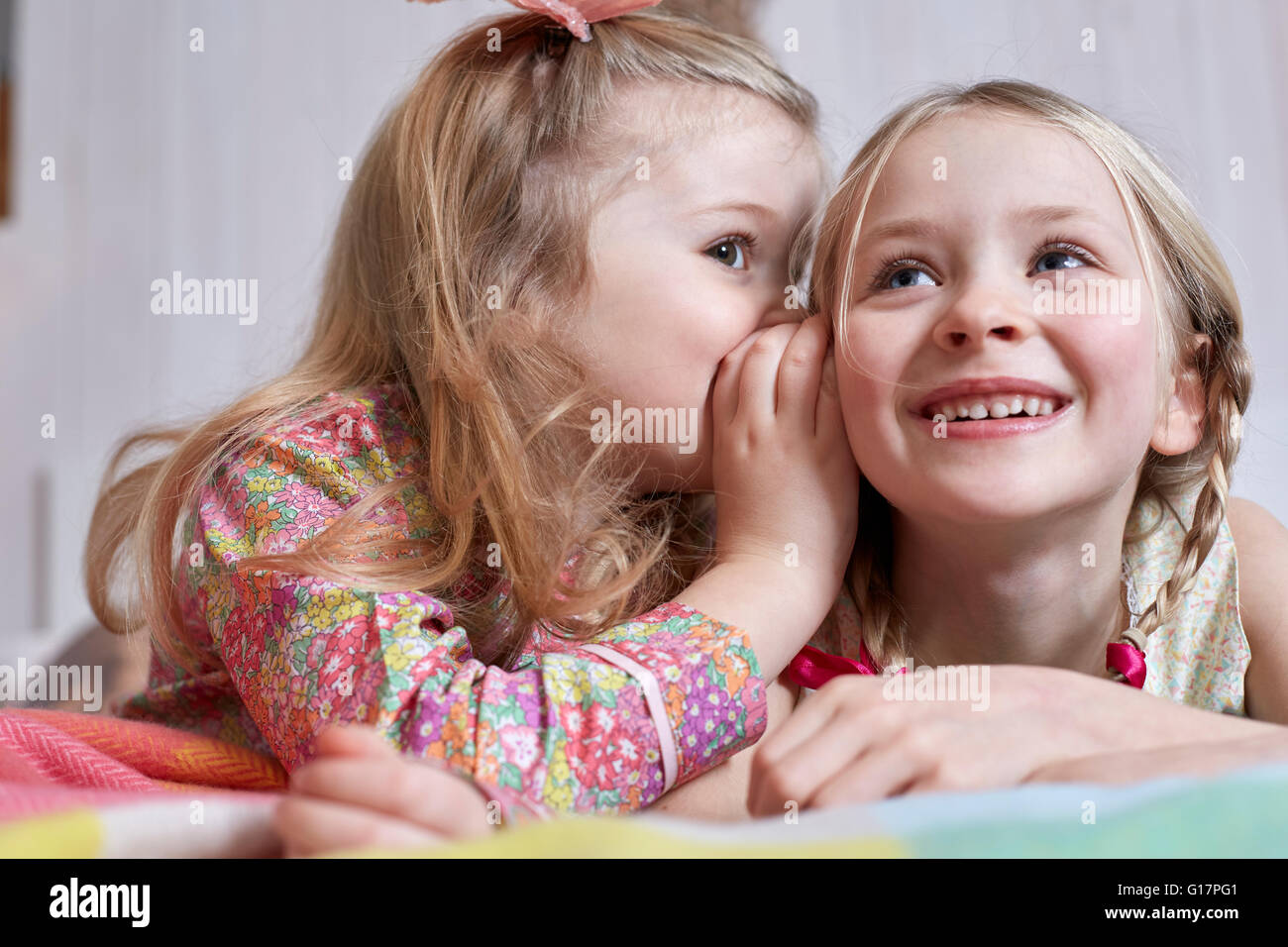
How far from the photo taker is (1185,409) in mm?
1176

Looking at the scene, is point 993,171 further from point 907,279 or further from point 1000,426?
point 1000,426

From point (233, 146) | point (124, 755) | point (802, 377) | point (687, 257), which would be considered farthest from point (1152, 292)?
point (233, 146)

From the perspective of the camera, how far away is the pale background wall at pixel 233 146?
2252 mm

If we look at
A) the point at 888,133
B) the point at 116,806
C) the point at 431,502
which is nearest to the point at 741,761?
the point at 431,502

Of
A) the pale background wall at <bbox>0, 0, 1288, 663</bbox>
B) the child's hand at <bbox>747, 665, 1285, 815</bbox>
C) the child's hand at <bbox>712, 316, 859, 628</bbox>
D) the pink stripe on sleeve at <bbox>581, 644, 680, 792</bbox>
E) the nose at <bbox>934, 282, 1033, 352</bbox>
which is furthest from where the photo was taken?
the pale background wall at <bbox>0, 0, 1288, 663</bbox>

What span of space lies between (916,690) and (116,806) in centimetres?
55

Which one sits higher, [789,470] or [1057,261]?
[1057,261]

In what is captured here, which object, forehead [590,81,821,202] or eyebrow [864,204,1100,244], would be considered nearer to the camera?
eyebrow [864,204,1100,244]

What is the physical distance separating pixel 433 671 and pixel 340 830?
0.26m

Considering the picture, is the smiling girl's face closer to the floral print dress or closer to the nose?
the nose

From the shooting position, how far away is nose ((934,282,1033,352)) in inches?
38.5

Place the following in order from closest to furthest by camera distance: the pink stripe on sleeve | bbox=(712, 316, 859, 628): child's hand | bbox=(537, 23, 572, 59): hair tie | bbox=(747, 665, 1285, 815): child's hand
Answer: bbox=(747, 665, 1285, 815): child's hand, the pink stripe on sleeve, bbox=(712, 316, 859, 628): child's hand, bbox=(537, 23, 572, 59): hair tie

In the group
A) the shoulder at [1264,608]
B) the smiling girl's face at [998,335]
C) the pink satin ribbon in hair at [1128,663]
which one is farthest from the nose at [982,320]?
the shoulder at [1264,608]

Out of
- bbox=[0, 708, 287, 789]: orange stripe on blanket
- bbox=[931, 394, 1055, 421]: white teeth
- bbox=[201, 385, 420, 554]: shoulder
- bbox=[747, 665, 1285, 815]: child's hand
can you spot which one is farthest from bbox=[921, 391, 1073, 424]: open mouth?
bbox=[0, 708, 287, 789]: orange stripe on blanket
